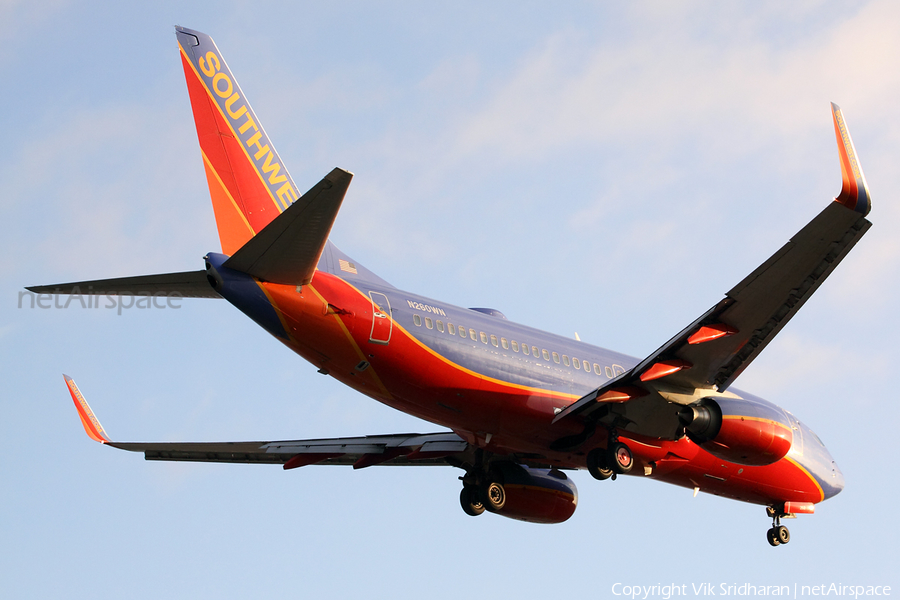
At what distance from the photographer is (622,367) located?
23.7 metres

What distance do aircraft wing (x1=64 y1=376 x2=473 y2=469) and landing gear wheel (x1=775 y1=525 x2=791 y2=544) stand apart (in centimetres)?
832

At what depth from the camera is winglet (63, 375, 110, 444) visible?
76.2 feet

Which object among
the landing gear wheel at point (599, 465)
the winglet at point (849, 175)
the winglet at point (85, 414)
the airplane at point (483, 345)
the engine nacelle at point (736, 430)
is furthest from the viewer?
the winglet at point (85, 414)

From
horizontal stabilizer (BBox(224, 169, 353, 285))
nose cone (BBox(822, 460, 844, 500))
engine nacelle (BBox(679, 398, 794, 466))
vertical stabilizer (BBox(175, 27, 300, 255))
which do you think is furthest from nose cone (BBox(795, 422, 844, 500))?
vertical stabilizer (BBox(175, 27, 300, 255))

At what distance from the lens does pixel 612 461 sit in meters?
21.0

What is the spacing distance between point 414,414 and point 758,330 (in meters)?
7.51

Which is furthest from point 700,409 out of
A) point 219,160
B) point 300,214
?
point 219,160

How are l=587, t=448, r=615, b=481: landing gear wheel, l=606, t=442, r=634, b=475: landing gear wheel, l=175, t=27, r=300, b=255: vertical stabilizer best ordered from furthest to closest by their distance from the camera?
l=587, t=448, r=615, b=481: landing gear wheel < l=606, t=442, r=634, b=475: landing gear wheel < l=175, t=27, r=300, b=255: vertical stabilizer

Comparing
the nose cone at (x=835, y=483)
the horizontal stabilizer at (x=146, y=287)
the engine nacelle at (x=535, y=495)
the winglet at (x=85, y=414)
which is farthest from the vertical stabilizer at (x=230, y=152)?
the nose cone at (x=835, y=483)

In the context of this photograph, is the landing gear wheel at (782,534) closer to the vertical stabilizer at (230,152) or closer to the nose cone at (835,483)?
the nose cone at (835,483)

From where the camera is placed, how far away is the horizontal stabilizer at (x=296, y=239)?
15.4 metres

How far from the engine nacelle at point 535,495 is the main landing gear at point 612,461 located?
3430 mm

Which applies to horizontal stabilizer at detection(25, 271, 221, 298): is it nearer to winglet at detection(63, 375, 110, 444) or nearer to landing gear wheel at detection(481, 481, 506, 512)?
winglet at detection(63, 375, 110, 444)

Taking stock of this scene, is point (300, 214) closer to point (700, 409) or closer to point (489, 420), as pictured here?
point (489, 420)
